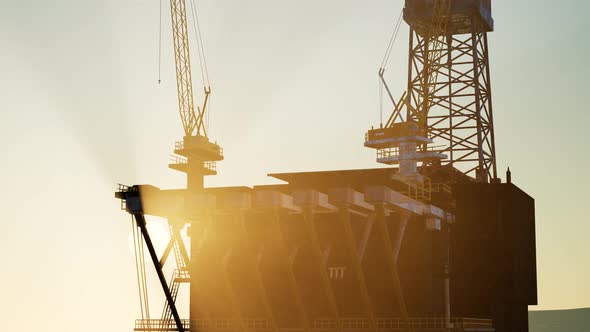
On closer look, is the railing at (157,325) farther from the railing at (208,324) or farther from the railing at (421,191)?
the railing at (421,191)

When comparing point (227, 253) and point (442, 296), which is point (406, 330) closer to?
point (442, 296)

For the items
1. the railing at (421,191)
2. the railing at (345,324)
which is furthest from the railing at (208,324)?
the railing at (421,191)

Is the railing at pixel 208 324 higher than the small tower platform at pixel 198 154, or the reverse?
the small tower platform at pixel 198 154

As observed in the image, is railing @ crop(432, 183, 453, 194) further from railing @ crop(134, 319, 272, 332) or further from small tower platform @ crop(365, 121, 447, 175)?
railing @ crop(134, 319, 272, 332)

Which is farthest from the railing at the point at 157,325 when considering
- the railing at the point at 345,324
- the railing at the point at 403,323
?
the railing at the point at 403,323

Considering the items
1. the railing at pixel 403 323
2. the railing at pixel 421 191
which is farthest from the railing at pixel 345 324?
the railing at pixel 421 191

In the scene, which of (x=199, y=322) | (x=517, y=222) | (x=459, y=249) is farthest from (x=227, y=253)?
(x=517, y=222)

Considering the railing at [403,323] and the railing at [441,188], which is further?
the railing at [441,188]

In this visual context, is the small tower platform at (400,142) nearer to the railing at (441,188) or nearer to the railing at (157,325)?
the railing at (441,188)

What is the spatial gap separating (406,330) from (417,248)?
8738 millimetres

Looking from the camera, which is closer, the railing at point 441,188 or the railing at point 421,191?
the railing at point 421,191

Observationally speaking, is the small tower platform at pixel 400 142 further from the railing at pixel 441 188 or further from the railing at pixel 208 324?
the railing at pixel 208 324

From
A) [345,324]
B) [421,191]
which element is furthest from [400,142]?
[345,324]

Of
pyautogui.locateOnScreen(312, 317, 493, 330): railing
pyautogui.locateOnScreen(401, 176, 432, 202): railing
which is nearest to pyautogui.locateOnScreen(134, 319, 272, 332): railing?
pyautogui.locateOnScreen(312, 317, 493, 330): railing
